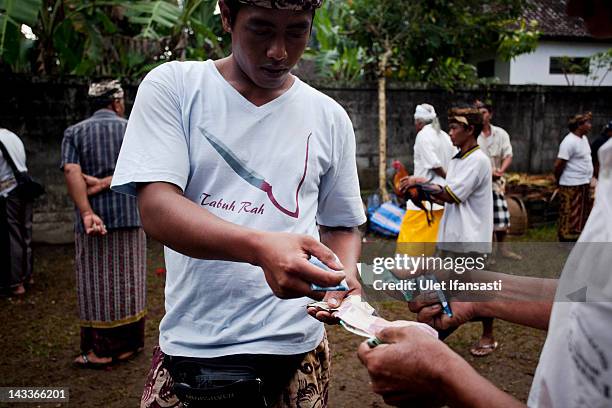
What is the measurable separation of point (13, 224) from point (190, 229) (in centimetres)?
504

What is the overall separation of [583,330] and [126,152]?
111 cm

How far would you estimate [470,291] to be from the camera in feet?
5.94

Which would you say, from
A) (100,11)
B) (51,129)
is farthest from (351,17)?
(51,129)

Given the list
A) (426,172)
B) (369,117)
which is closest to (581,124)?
(426,172)

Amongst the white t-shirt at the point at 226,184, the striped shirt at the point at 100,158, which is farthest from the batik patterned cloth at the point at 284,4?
the striped shirt at the point at 100,158

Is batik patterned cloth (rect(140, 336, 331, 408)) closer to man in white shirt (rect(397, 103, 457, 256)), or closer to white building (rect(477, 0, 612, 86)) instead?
man in white shirt (rect(397, 103, 457, 256))

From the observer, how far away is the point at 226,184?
4.98ft

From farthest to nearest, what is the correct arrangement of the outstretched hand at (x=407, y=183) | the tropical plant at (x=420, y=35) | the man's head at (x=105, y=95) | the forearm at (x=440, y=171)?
the tropical plant at (x=420, y=35) < the forearm at (x=440, y=171) < the outstretched hand at (x=407, y=183) < the man's head at (x=105, y=95)

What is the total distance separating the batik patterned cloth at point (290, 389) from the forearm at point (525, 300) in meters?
0.58

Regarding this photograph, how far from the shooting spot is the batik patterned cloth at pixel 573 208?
758 centimetres

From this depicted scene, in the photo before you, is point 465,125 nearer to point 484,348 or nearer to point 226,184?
point 484,348

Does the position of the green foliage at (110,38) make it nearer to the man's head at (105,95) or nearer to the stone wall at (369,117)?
the stone wall at (369,117)

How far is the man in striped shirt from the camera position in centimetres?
409

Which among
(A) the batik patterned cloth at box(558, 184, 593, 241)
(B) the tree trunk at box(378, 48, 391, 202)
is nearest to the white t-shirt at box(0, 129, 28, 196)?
(B) the tree trunk at box(378, 48, 391, 202)
